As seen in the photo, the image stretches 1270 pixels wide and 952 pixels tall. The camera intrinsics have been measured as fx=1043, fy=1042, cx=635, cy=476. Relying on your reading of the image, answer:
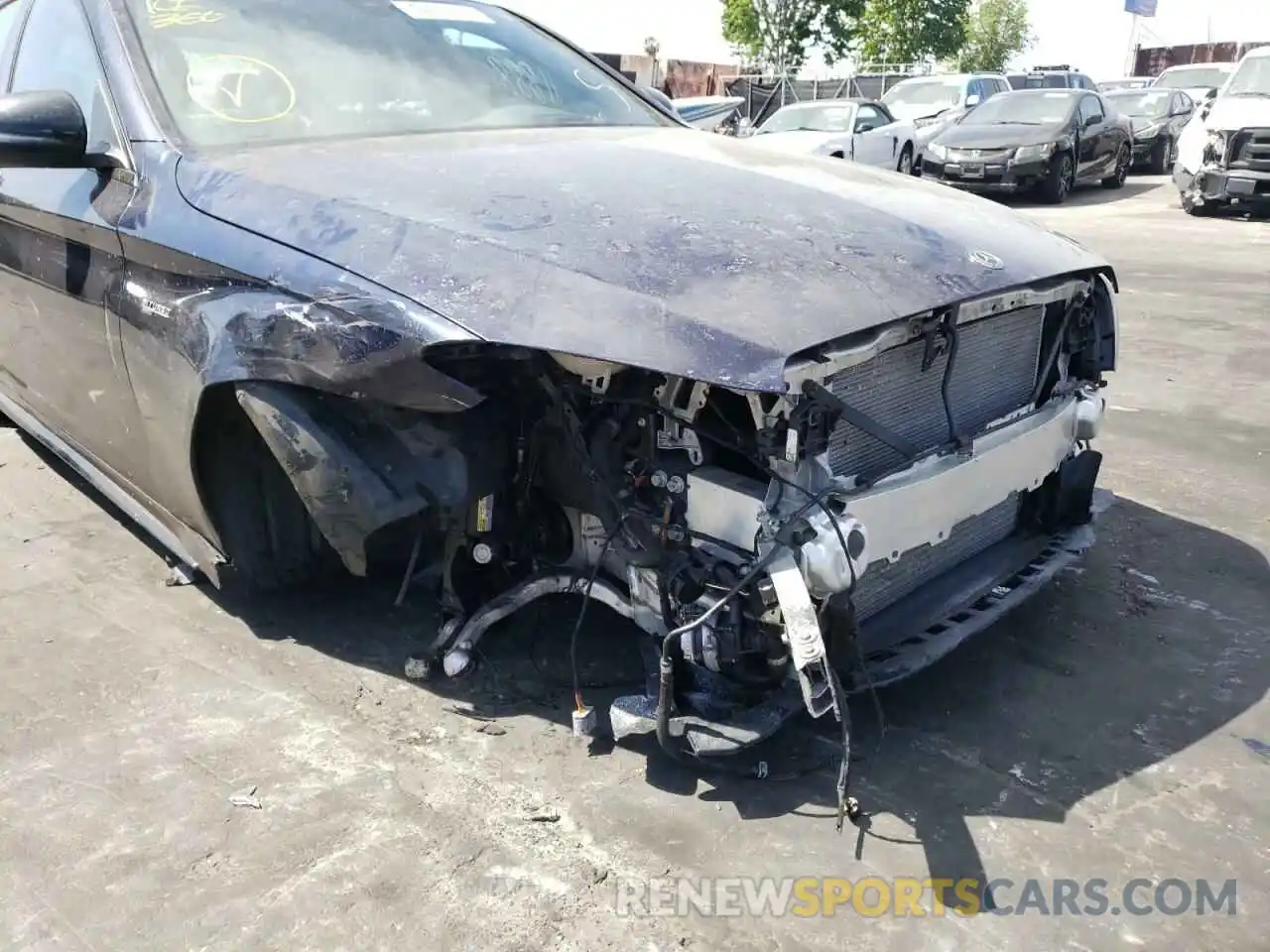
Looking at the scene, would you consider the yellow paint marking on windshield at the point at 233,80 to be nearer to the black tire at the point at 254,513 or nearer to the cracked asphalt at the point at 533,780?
the black tire at the point at 254,513

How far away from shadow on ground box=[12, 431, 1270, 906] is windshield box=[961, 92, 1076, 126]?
11920 millimetres

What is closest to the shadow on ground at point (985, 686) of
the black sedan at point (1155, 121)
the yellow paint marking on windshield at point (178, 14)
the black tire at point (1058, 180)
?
the yellow paint marking on windshield at point (178, 14)

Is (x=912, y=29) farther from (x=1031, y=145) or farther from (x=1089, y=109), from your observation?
(x=1031, y=145)

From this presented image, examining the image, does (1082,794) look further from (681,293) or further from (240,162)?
(240,162)

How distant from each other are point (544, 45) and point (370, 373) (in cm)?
222

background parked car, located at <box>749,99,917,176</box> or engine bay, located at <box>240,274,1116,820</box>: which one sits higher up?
Answer: background parked car, located at <box>749,99,917,176</box>

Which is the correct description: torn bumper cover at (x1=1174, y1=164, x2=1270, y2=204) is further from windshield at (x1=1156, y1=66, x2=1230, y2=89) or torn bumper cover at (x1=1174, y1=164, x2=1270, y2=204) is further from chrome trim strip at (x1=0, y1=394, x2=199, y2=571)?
chrome trim strip at (x1=0, y1=394, x2=199, y2=571)

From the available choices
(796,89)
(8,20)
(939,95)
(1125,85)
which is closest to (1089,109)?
(939,95)

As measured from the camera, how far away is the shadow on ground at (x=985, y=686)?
7.54ft

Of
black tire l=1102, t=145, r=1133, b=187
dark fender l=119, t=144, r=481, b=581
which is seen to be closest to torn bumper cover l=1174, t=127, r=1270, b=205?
black tire l=1102, t=145, r=1133, b=187

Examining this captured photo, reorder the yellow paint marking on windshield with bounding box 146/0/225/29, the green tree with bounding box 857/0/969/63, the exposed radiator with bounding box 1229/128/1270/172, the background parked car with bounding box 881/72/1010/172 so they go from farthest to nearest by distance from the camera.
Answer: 1. the green tree with bounding box 857/0/969/63
2. the background parked car with bounding box 881/72/1010/172
3. the exposed radiator with bounding box 1229/128/1270/172
4. the yellow paint marking on windshield with bounding box 146/0/225/29

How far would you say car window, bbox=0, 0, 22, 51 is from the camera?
3.50 m

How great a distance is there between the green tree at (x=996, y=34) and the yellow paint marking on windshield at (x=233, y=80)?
53.4 metres

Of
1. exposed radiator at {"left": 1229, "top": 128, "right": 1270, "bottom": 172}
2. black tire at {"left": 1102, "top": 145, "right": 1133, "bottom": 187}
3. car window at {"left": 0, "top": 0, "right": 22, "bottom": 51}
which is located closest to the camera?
car window at {"left": 0, "top": 0, "right": 22, "bottom": 51}
